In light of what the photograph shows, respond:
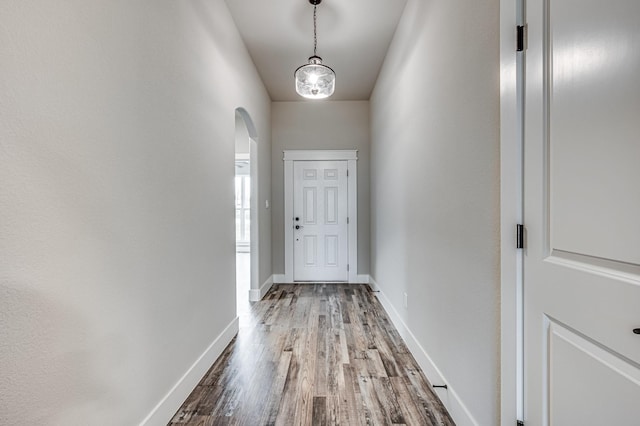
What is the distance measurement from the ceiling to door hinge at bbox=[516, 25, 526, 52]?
188cm

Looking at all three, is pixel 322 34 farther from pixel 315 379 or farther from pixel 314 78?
pixel 315 379

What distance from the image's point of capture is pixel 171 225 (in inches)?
69.2

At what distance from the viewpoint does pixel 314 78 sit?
3.00 m

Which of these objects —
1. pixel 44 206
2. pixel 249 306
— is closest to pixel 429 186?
pixel 44 206

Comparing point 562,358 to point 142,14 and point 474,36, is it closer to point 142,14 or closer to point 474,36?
point 474,36

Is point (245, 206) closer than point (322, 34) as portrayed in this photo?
No

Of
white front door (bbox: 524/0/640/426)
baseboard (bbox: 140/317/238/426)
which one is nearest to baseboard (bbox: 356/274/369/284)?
baseboard (bbox: 140/317/238/426)

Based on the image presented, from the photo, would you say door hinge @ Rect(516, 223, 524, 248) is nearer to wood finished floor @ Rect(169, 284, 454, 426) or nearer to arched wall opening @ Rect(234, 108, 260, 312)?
wood finished floor @ Rect(169, 284, 454, 426)

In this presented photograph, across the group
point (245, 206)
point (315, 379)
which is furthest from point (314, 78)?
point (245, 206)

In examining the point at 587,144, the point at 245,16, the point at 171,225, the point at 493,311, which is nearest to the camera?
the point at 587,144

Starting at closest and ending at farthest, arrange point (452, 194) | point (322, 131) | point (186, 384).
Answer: point (452, 194)
point (186, 384)
point (322, 131)

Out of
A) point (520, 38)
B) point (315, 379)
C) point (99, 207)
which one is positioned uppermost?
point (520, 38)

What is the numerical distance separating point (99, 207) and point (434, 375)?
2.02 meters

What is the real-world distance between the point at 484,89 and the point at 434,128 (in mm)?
646
